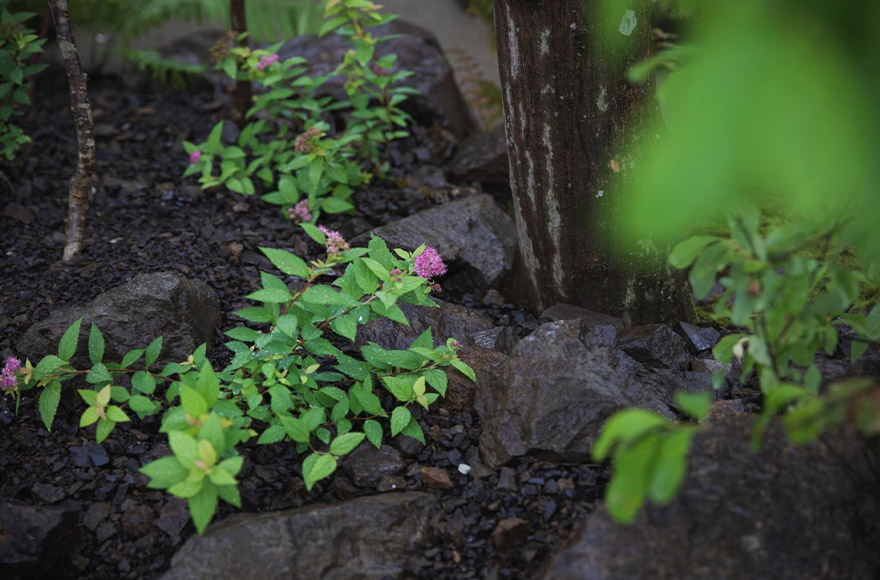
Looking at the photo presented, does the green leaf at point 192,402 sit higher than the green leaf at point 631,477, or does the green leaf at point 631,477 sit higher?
the green leaf at point 631,477

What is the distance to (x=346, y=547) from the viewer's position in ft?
6.25

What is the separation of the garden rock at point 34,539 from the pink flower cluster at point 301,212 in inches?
66.0

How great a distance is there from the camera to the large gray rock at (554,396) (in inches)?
83.3

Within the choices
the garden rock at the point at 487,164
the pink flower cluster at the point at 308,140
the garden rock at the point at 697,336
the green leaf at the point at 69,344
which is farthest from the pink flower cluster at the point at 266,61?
the garden rock at the point at 697,336

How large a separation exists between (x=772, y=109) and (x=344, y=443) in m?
1.38

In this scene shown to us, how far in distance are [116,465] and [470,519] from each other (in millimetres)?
1096

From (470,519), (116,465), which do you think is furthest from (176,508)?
(470,519)

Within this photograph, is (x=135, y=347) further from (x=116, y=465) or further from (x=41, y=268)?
(x=41, y=268)

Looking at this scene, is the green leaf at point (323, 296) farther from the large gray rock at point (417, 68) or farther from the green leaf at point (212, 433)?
the large gray rock at point (417, 68)

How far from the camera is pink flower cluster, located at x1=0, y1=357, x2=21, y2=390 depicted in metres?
2.13

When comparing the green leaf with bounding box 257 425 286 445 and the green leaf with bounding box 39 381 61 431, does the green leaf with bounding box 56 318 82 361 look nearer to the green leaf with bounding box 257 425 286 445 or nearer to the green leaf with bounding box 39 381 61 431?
the green leaf with bounding box 39 381 61 431

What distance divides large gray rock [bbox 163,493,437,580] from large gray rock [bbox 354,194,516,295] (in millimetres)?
1338

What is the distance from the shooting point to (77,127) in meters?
2.96

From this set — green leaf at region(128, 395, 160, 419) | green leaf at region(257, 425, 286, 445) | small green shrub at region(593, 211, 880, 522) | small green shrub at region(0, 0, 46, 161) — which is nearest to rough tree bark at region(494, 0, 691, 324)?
small green shrub at region(593, 211, 880, 522)
